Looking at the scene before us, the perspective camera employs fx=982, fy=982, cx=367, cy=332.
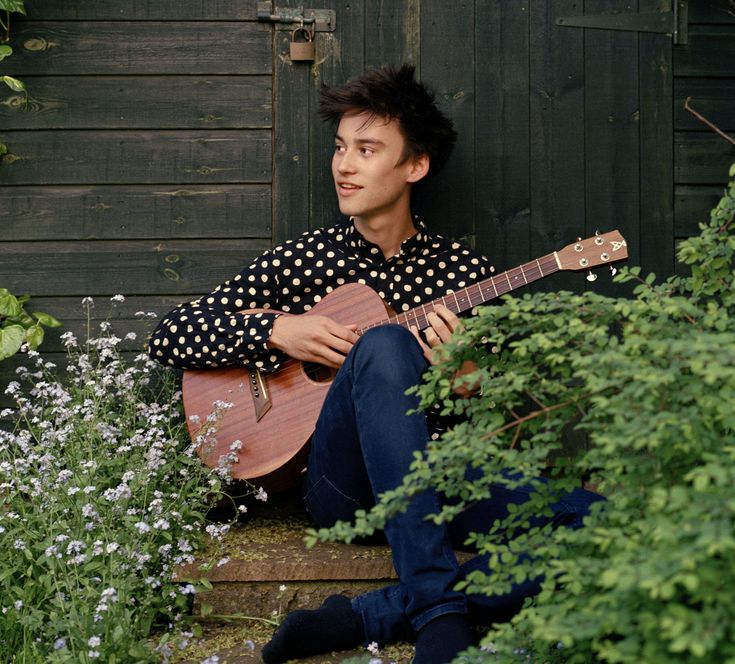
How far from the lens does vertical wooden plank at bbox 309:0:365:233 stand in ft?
11.1

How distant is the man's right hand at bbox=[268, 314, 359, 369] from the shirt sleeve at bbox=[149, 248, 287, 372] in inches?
2.1

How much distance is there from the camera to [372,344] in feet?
7.24

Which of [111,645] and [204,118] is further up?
[204,118]

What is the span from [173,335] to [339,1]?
52.9 inches

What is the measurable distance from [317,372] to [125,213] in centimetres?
104

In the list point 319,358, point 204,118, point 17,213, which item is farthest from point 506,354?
point 17,213

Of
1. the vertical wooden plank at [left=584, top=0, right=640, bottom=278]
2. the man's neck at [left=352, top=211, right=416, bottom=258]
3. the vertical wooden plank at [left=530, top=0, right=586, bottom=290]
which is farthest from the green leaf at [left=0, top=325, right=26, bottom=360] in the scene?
the vertical wooden plank at [left=584, top=0, right=640, bottom=278]

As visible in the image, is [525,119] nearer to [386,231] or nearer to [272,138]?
[386,231]

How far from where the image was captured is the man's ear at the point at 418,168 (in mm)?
2990

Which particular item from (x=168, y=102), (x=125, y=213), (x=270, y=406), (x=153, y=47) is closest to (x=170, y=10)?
(x=153, y=47)

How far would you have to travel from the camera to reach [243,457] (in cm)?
276

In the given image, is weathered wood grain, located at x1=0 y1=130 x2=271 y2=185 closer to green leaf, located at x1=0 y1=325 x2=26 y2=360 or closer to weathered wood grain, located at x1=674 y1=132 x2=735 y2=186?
green leaf, located at x1=0 y1=325 x2=26 y2=360

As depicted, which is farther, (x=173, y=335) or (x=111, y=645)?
(x=173, y=335)

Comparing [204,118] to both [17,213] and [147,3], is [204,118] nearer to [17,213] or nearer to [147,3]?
[147,3]
